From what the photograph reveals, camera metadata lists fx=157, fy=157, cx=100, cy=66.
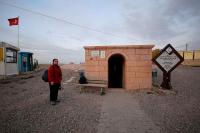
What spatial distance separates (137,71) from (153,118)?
4940 mm

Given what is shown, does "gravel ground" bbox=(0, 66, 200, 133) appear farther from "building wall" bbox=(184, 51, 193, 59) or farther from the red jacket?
"building wall" bbox=(184, 51, 193, 59)

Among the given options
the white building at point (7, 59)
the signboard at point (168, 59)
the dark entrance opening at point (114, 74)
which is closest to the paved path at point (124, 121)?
the signboard at point (168, 59)

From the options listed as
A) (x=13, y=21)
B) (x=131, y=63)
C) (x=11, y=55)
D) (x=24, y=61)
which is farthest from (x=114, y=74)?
(x=13, y=21)

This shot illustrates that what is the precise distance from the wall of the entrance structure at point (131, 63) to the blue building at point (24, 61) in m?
12.9

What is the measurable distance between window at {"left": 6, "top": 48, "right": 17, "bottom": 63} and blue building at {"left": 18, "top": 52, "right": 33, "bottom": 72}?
8.15ft

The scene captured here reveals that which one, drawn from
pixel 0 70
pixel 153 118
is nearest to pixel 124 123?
pixel 153 118

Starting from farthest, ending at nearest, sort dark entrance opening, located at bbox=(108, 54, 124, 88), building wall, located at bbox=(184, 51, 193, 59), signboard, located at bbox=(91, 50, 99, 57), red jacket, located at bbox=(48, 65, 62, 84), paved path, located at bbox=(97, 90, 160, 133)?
building wall, located at bbox=(184, 51, 193, 59), dark entrance opening, located at bbox=(108, 54, 124, 88), signboard, located at bbox=(91, 50, 99, 57), red jacket, located at bbox=(48, 65, 62, 84), paved path, located at bbox=(97, 90, 160, 133)

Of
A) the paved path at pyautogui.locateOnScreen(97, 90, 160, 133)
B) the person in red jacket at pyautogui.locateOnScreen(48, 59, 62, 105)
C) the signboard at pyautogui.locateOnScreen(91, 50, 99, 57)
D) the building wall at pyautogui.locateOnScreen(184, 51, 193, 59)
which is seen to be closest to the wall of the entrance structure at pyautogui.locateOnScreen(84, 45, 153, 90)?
the signboard at pyautogui.locateOnScreen(91, 50, 99, 57)

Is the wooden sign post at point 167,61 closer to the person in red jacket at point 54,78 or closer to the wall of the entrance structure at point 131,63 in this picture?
the wall of the entrance structure at point 131,63

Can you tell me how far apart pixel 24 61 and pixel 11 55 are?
4.03 metres

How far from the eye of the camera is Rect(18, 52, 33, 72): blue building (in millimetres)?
19058

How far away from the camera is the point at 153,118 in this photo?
493 cm

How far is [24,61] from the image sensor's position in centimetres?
1977

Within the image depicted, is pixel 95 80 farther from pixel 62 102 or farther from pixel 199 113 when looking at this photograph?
pixel 199 113
